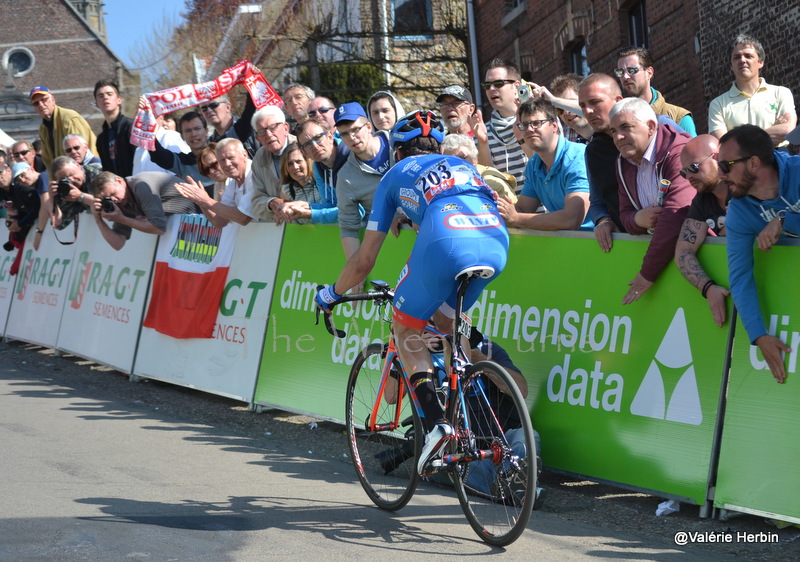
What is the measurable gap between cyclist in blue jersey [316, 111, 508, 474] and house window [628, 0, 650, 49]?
11031 mm

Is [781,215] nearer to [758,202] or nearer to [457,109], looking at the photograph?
[758,202]

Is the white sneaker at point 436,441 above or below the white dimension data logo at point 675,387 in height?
below

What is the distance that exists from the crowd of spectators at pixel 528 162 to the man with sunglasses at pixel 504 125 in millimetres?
12

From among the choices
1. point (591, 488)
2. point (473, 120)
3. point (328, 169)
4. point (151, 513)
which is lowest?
point (151, 513)

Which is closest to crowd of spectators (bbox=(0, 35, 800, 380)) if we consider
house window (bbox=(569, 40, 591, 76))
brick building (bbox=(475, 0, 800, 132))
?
brick building (bbox=(475, 0, 800, 132))

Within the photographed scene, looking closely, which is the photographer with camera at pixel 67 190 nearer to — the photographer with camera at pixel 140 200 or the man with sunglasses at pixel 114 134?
the photographer with camera at pixel 140 200

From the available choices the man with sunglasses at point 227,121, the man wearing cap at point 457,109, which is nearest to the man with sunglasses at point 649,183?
the man wearing cap at point 457,109

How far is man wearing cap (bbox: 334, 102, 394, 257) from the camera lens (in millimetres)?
7484

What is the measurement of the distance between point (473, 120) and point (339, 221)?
1608 millimetres

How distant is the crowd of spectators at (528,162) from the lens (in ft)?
18.5

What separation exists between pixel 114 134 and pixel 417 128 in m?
7.64

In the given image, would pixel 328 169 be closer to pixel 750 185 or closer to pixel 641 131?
pixel 641 131

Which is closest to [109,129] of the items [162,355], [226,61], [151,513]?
[162,355]

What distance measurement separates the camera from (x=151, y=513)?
578cm
